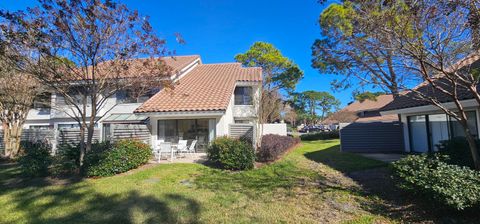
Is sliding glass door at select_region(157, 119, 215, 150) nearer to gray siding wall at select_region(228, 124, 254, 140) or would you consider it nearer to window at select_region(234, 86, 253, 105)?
gray siding wall at select_region(228, 124, 254, 140)

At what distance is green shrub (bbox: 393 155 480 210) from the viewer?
16.5 feet

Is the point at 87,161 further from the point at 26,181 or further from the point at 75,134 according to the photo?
the point at 75,134

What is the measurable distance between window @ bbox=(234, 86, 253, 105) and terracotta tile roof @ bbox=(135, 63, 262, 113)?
1063mm

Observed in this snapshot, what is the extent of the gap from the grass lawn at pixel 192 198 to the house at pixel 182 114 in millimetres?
3660

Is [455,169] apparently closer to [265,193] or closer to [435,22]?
[435,22]

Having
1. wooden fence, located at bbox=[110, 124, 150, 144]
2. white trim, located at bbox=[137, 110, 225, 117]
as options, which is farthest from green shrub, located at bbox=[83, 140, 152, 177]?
white trim, located at bbox=[137, 110, 225, 117]

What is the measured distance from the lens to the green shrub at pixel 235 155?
35.9 ft

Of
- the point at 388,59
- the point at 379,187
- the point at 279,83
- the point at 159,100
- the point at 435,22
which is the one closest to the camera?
the point at 435,22

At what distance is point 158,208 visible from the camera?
6.38 metres

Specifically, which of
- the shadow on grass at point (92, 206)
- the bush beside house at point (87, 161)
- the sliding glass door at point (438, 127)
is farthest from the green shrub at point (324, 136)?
the shadow on grass at point (92, 206)

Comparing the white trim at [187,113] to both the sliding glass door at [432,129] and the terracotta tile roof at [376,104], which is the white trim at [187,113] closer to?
the sliding glass door at [432,129]

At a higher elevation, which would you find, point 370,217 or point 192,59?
point 192,59

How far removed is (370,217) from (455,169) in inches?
90.0

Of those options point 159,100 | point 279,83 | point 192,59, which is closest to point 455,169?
point 159,100
